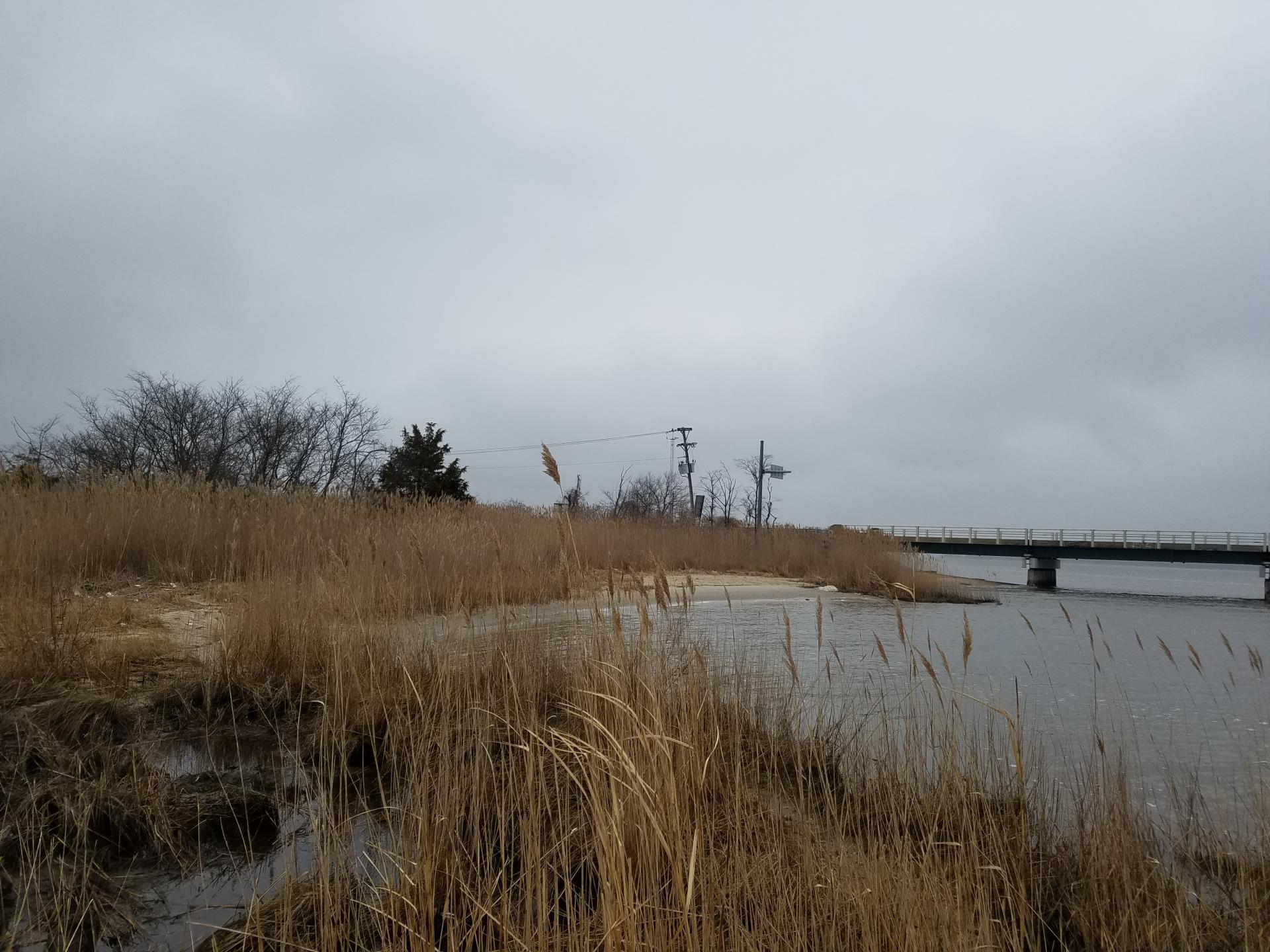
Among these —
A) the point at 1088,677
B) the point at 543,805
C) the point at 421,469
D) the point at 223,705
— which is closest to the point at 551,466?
the point at 543,805

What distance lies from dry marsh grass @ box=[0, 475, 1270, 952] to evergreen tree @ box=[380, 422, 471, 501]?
24.1 meters

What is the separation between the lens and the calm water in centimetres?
426

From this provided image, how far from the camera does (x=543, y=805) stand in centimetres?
303

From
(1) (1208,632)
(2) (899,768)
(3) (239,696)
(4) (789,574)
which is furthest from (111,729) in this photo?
(4) (789,574)

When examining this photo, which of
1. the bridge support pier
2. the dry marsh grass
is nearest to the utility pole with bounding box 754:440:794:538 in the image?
the bridge support pier

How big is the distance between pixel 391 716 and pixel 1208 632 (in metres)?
17.5

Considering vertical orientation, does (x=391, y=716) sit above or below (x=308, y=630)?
below

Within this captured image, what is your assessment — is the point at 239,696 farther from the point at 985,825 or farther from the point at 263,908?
the point at 985,825

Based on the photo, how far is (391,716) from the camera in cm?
412

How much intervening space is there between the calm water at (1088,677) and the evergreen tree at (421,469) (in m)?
18.5

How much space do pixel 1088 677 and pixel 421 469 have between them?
85.3 ft

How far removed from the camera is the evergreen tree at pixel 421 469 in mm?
29250

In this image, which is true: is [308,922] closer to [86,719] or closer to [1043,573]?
[86,719]

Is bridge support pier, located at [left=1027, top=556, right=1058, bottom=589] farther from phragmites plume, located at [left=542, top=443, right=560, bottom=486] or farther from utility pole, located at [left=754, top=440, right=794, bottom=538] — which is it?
A: phragmites plume, located at [left=542, top=443, right=560, bottom=486]
